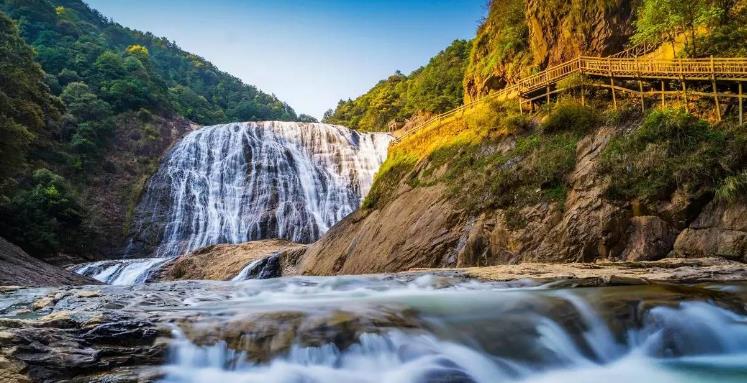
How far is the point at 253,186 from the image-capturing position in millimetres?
36000

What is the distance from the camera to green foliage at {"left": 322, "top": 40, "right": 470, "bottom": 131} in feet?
155

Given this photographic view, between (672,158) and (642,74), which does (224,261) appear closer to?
(672,158)

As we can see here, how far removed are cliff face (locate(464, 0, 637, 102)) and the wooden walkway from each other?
1.48 meters

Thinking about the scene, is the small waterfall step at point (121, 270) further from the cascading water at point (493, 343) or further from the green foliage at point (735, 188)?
the green foliage at point (735, 188)

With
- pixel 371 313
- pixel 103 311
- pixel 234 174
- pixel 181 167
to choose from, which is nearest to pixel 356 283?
pixel 371 313

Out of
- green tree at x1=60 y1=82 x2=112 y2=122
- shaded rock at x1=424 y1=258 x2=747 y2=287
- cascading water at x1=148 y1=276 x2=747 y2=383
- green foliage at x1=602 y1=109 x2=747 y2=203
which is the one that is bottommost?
cascading water at x1=148 y1=276 x2=747 y2=383

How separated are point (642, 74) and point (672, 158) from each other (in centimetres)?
459

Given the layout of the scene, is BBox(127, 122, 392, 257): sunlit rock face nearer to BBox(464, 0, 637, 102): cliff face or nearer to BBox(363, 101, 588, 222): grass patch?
BBox(363, 101, 588, 222): grass patch

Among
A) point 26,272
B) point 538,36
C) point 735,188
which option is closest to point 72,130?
point 26,272

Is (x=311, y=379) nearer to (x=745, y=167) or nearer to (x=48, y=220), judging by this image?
(x=745, y=167)

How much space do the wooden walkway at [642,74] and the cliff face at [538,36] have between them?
148 centimetres

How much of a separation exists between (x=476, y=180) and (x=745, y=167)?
7831mm

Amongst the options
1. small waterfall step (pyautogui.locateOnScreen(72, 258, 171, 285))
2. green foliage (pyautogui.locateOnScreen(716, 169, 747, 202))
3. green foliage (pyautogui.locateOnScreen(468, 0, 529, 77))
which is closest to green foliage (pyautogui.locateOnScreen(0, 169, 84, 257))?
small waterfall step (pyautogui.locateOnScreen(72, 258, 171, 285))

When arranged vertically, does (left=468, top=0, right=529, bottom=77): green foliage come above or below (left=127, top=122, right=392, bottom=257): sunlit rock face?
above
